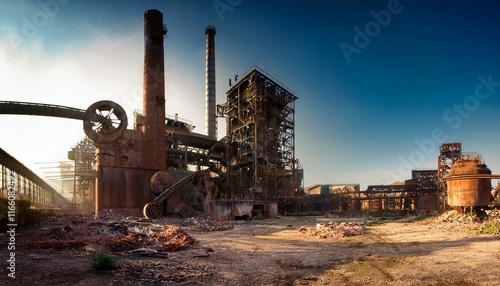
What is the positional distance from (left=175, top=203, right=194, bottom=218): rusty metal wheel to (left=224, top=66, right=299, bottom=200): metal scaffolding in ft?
42.9

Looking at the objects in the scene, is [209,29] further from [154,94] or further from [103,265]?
[103,265]

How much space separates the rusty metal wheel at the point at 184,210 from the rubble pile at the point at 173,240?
9469mm

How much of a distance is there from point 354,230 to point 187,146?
88.5ft

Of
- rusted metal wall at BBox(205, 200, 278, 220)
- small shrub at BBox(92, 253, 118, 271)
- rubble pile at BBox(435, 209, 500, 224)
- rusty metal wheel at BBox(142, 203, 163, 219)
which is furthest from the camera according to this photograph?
rusted metal wall at BBox(205, 200, 278, 220)

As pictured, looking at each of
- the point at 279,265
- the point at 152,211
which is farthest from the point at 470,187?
the point at 152,211

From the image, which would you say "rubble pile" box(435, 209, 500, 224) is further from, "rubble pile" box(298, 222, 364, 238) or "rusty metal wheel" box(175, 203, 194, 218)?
"rusty metal wheel" box(175, 203, 194, 218)

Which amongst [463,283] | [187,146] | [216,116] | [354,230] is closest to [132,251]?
[463,283]

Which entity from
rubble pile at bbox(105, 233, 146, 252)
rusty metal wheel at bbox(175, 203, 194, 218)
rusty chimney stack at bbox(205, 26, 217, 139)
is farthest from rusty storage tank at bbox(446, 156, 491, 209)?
rusty chimney stack at bbox(205, 26, 217, 139)

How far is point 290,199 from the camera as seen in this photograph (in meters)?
32.7

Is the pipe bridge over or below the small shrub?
over

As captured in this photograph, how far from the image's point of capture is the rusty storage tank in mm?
14836

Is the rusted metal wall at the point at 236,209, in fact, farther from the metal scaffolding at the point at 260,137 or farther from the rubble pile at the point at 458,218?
the rubble pile at the point at 458,218

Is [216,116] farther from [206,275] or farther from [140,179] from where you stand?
[206,275]

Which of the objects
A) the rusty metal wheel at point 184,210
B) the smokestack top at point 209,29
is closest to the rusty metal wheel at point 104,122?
the rusty metal wheel at point 184,210
